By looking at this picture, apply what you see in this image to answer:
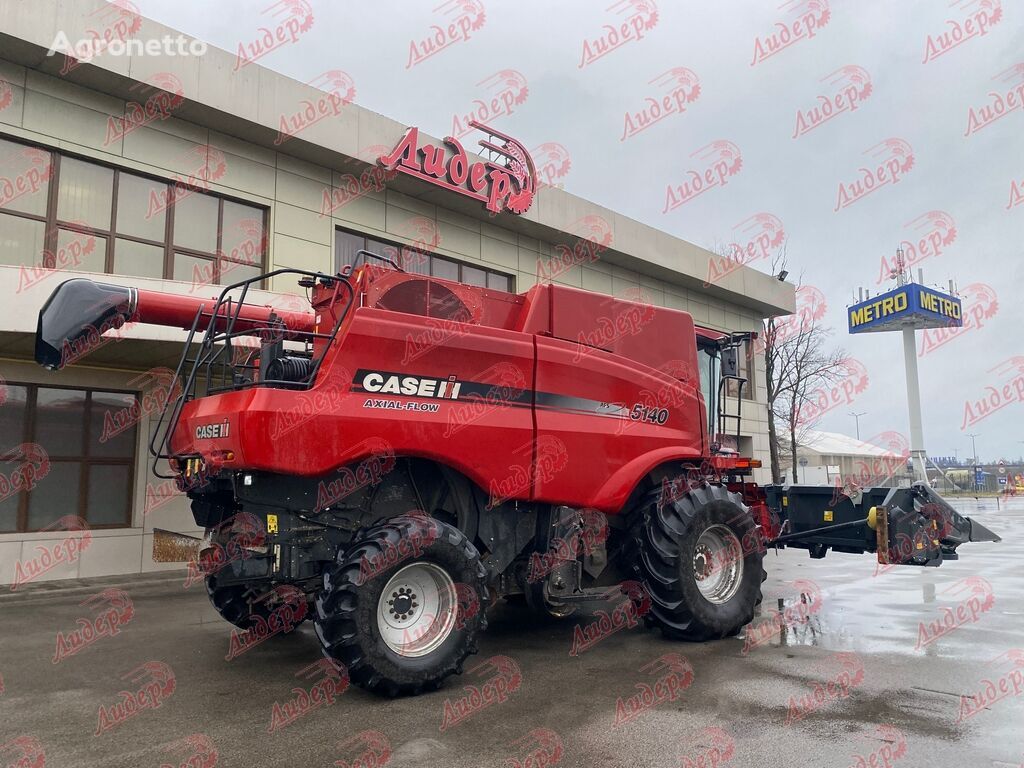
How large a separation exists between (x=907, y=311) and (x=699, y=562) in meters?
29.9

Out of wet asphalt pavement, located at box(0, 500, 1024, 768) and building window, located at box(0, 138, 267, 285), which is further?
building window, located at box(0, 138, 267, 285)

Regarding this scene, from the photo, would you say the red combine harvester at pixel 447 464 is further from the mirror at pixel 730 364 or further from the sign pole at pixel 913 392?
the sign pole at pixel 913 392

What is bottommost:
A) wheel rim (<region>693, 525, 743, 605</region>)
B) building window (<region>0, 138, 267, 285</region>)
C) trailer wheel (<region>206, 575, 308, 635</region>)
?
trailer wheel (<region>206, 575, 308, 635</region>)

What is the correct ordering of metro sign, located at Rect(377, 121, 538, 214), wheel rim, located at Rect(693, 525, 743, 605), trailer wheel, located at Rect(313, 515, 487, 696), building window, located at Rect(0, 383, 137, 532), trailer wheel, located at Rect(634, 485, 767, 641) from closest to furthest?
trailer wheel, located at Rect(313, 515, 487, 696) → trailer wheel, located at Rect(634, 485, 767, 641) → wheel rim, located at Rect(693, 525, 743, 605) → building window, located at Rect(0, 383, 137, 532) → metro sign, located at Rect(377, 121, 538, 214)

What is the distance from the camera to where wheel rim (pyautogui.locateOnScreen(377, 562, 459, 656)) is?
209 inches

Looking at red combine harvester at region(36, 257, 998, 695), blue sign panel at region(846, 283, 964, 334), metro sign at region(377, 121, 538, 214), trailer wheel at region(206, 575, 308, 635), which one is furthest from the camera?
blue sign panel at region(846, 283, 964, 334)

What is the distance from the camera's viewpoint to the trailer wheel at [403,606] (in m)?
4.96

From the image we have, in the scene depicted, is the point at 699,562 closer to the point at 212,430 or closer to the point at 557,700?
the point at 557,700

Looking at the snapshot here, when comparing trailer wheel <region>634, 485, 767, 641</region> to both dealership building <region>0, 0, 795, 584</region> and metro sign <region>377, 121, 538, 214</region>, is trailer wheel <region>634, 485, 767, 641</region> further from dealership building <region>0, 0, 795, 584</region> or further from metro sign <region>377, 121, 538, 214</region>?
metro sign <region>377, 121, 538, 214</region>

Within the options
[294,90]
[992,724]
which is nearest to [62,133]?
[294,90]

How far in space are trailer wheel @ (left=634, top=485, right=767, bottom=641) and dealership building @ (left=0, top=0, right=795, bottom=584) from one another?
2940mm

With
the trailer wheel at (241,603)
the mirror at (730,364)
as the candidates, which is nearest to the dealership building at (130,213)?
the mirror at (730,364)

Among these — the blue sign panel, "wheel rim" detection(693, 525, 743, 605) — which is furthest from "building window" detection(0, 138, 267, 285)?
the blue sign panel

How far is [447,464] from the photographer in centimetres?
584
